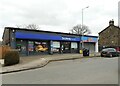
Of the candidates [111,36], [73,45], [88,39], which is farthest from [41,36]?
[111,36]

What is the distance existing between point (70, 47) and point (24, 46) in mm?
10417

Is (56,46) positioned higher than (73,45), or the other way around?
(73,45)

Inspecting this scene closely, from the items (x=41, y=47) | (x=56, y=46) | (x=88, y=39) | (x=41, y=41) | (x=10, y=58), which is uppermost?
(x=88, y=39)

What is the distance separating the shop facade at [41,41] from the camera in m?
32.8

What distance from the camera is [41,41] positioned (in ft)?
120

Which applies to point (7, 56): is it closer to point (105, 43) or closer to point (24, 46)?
point (24, 46)

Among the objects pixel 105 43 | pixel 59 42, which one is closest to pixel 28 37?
pixel 59 42

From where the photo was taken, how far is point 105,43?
233 ft

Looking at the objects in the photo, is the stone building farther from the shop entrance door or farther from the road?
the road

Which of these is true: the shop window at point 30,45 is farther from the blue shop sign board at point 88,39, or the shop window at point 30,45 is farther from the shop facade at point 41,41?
the blue shop sign board at point 88,39

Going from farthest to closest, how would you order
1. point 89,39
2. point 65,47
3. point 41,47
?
point 89,39 < point 65,47 < point 41,47

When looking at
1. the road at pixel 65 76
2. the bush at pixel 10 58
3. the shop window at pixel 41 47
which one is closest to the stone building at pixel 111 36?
the shop window at pixel 41 47

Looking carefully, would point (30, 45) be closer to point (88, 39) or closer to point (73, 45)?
point (73, 45)

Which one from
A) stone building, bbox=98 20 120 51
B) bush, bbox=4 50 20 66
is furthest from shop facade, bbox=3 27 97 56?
stone building, bbox=98 20 120 51
